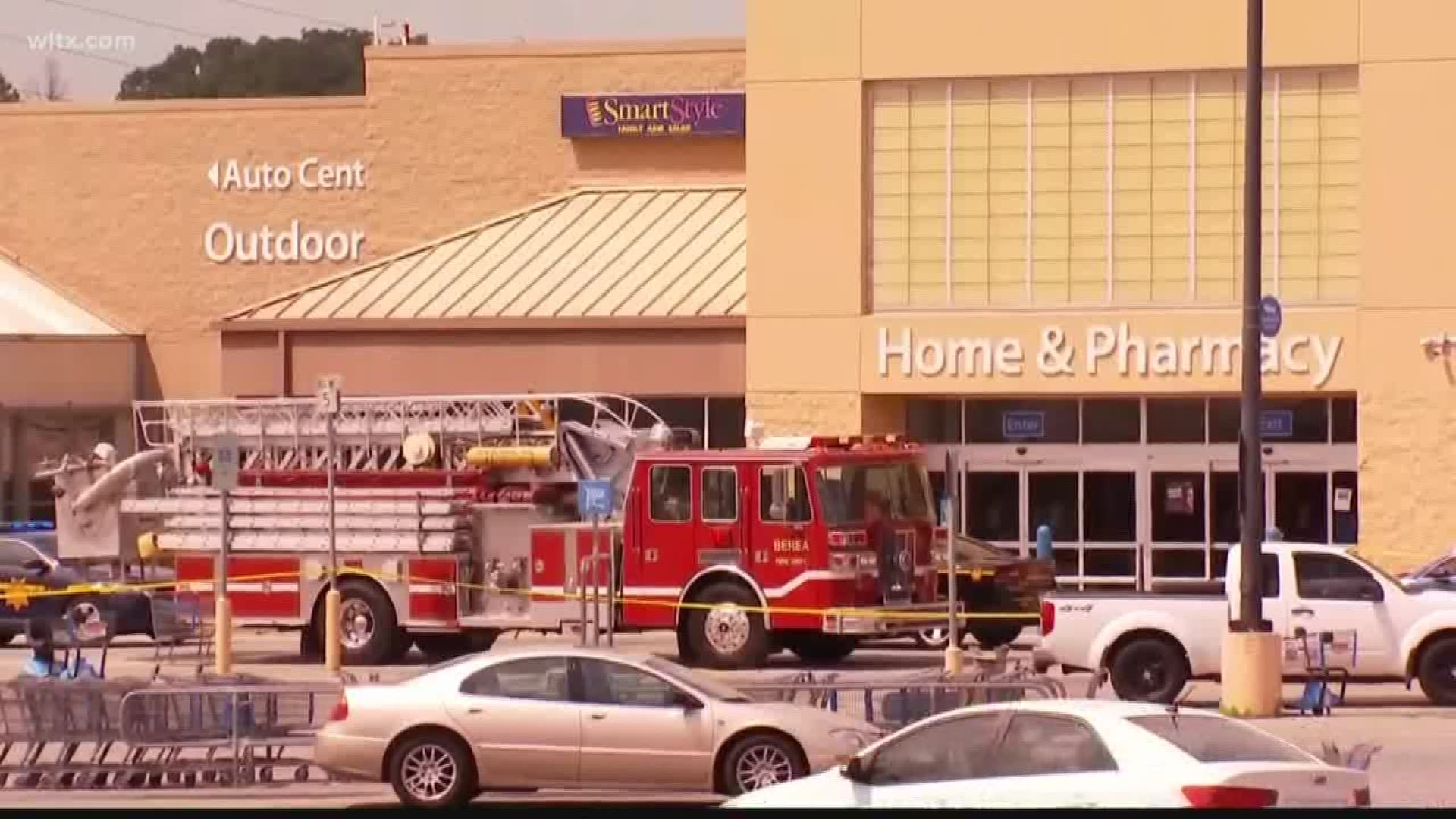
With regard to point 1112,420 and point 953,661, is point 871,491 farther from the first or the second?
point 1112,420

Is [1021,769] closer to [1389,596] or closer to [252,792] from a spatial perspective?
[252,792]

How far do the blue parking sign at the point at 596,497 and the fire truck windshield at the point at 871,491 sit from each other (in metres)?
2.39

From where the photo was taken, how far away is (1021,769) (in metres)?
15.4

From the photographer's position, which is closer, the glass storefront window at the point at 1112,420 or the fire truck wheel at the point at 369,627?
the fire truck wheel at the point at 369,627

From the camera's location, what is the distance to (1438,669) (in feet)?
90.6

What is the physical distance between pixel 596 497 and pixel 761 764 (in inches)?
443

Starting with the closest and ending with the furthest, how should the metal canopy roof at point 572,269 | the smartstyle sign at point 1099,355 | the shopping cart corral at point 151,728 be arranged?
the shopping cart corral at point 151,728, the smartstyle sign at point 1099,355, the metal canopy roof at point 572,269

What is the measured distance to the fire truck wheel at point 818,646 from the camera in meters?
32.7

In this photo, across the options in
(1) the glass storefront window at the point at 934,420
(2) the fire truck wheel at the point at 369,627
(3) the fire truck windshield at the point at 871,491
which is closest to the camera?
(3) the fire truck windshield at the point at 871,491

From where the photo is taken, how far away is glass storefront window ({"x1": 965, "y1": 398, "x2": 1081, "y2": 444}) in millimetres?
44812

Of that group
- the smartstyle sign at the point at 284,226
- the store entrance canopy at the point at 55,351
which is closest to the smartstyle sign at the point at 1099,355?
the smartstyle sign at the point at 284,226

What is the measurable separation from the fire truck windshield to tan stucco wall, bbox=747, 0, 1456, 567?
11.3m

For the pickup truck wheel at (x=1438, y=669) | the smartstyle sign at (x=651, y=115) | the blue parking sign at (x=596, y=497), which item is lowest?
the pickup truck wheel at (x=1438, y=669)

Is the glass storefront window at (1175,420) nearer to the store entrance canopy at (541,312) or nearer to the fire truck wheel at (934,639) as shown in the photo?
the store entrance canopy at (541,312)
